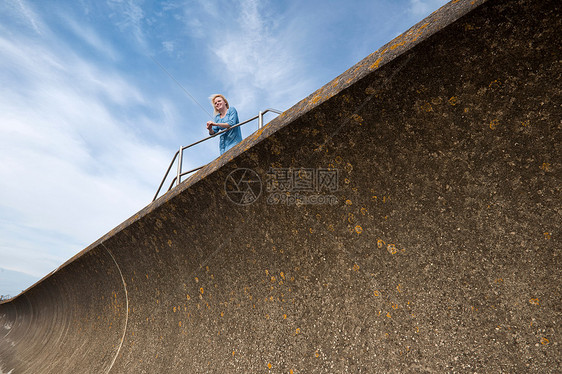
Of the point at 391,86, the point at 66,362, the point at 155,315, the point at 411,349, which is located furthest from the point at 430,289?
the point at 66,362

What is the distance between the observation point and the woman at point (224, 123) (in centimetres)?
460

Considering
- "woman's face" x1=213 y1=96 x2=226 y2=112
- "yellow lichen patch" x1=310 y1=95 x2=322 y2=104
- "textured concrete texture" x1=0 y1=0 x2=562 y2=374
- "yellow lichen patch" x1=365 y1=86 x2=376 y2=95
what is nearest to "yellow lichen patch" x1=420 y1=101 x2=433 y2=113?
"textured concrete texture" x1=0 y1=0 x2=562 y2=374

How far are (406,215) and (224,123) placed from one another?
362cm

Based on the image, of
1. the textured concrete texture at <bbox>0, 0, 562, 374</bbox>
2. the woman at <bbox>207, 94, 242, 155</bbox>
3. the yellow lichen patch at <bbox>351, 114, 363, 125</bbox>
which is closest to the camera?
the textured concrete texture at <bbox>0, 0, 562, 374</bbox>

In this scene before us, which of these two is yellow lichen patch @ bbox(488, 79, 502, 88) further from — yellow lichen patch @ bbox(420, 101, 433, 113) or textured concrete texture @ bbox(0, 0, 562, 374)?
yellow lichen patch @ bbox(420, 101, 433, 113)

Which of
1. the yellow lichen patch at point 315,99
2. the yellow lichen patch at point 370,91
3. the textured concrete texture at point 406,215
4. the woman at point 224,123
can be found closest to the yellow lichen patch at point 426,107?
the textured concrete texture at point 406,215

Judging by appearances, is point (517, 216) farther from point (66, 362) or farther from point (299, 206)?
point (66, 362)

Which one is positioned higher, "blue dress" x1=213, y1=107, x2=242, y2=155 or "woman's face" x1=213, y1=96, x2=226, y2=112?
"woman's face" x1=213, y1=96, x2=226, y2=112

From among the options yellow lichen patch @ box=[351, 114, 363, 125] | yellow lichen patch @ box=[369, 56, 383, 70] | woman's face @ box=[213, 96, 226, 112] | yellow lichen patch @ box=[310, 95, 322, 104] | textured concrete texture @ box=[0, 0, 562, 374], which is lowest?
textured concrete texture @ box=[0, 0, 562, 374]

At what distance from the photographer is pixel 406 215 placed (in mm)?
1379

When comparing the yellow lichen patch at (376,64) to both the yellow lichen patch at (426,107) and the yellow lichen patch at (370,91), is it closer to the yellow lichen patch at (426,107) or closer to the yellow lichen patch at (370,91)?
the yellow lichen patch at (370,91)

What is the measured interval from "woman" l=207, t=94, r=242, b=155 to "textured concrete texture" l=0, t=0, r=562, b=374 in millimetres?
2448

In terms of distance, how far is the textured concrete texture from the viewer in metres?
1.08

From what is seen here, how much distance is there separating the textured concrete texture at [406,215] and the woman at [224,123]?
245 centimetres
